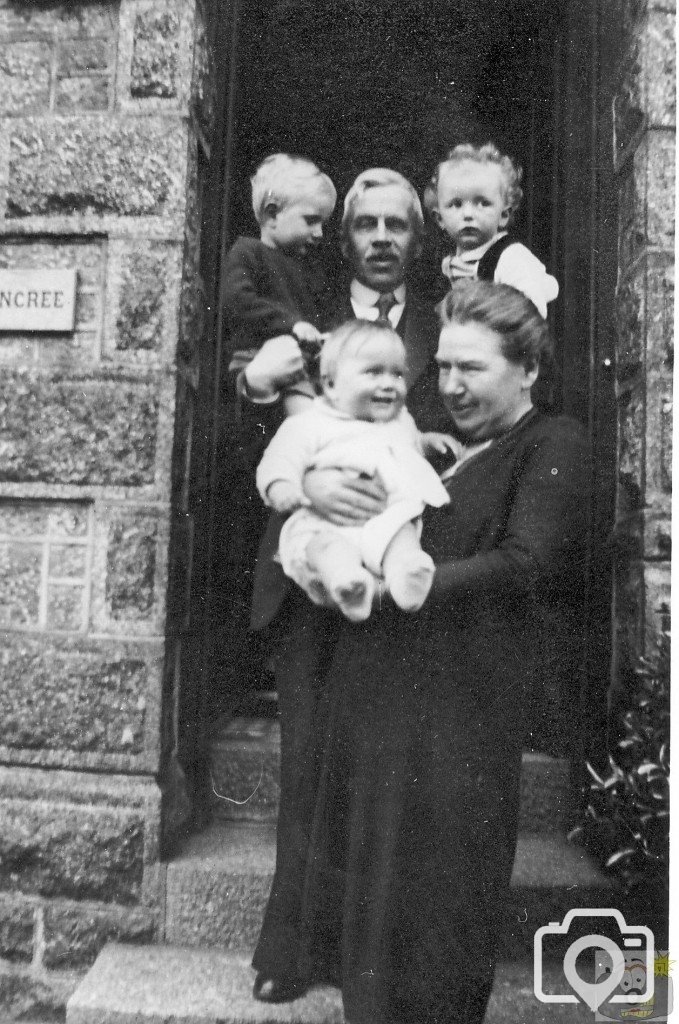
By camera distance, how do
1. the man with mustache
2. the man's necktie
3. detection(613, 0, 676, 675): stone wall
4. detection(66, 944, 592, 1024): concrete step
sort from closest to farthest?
detection(66, 944, 592, 1024): concrete step → the man with mustache → detection(613, 0, 676, 675): stone wall → the man's necktie

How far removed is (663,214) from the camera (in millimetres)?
2576

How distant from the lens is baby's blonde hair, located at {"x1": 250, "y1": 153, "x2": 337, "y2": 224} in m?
2.66

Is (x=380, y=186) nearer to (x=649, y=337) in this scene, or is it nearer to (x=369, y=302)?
(x=369, y=302)

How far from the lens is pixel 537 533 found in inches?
97.0

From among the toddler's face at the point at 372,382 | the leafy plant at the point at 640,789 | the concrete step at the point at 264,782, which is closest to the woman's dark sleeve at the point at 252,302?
the toddler's face at the point at 372,382

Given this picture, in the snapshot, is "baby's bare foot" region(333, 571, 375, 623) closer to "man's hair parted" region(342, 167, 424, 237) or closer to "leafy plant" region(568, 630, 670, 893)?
"leafy plant" region(568, 630, 670, 893)

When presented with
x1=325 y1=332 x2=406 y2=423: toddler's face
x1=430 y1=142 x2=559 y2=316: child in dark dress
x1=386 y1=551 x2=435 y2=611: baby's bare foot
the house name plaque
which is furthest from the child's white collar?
the house name plaque

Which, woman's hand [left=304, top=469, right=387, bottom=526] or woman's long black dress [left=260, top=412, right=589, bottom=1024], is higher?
woman's hand [left=304, top=469, right=387, bottom=526]

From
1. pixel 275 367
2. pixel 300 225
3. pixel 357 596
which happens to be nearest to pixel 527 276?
pixel 300 225

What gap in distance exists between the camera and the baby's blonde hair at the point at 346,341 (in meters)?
2.59

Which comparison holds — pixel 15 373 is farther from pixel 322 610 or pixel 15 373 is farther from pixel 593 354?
pixel 593 354

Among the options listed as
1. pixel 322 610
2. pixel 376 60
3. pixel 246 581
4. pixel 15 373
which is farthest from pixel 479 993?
pixel 376 60

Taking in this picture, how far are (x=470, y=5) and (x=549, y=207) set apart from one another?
715 millimetres

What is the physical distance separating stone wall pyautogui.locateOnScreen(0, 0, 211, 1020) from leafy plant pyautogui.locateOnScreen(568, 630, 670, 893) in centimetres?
132
